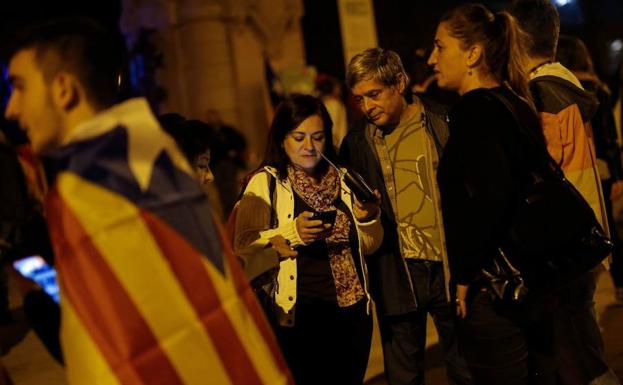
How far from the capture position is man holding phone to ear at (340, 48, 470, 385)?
4.38 meters

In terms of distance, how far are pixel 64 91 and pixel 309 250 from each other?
1891 mm

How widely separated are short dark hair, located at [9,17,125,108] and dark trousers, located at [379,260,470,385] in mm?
2318

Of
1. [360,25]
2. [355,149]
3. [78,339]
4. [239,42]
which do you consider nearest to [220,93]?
[239,42]

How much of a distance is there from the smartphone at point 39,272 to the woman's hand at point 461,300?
1.56 m

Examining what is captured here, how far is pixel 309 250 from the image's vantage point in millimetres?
4113

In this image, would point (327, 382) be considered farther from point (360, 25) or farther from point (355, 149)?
point (360, 25)

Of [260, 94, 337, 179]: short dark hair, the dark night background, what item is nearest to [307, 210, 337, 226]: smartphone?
[260, 94, 337, 179]: short dark hair

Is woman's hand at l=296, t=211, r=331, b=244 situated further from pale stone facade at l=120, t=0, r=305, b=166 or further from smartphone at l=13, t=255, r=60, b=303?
pale stone facade at l=120, t=0, r=305, b=166

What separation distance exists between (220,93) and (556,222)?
12.6 meters

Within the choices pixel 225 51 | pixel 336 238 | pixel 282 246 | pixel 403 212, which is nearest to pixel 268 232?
pixel 282 246

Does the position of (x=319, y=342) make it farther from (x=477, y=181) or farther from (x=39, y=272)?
(x=39, y=272)

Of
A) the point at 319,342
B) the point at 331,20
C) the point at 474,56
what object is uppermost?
the point at 331,20

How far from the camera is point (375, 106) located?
14.4ft

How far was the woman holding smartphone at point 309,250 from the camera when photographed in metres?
4.04
